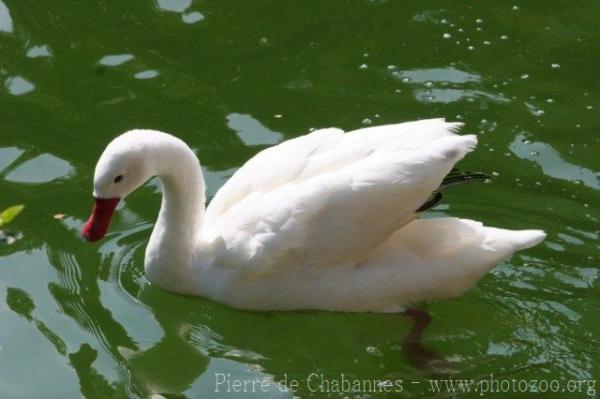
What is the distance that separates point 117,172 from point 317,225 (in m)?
Result: 1.10

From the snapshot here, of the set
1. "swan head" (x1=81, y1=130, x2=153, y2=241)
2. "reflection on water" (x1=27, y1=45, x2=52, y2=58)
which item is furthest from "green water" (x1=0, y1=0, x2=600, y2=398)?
"swan head" (x1=81, y1=130, x2=153, y2=241)

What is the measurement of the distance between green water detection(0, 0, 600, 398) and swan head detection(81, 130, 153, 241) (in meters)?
0.63

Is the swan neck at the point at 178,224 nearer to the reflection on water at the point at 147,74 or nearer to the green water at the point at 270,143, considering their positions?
the green water at the point at 270,143

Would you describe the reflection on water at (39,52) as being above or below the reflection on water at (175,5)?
below

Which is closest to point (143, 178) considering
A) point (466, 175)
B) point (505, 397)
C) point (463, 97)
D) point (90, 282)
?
point (90, 282)

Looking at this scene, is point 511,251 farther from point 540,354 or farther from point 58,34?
point 58,34

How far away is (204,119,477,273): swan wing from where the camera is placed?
21.1 ft

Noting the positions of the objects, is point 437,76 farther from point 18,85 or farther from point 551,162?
point 18,85

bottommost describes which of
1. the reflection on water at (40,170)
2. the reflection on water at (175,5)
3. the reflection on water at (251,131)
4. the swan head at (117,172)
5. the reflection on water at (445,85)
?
the reflection on water at (40,170)

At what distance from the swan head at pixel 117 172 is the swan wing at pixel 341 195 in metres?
0.59

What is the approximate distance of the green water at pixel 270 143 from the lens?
6668 millimetres

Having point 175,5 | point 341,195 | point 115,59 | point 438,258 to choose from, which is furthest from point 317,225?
point 175,5

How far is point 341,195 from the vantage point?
6.44 metres

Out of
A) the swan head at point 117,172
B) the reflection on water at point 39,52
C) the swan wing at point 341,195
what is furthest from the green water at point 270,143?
the swan head at point 117,172
